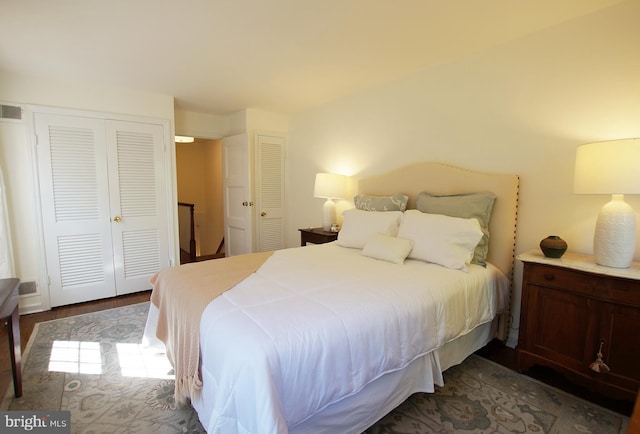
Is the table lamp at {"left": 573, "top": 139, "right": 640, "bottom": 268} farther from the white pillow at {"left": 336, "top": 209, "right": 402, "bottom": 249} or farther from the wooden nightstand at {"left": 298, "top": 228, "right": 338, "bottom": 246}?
the wooden nightstand at {"left": 298, "top": 228, "right": 338, "bottom": 246}

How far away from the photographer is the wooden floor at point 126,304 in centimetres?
182

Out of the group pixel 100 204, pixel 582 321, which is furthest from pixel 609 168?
pixel 100 204

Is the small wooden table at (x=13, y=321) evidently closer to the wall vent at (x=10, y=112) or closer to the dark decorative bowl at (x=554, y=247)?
the wall vent at (x=10, y=112)

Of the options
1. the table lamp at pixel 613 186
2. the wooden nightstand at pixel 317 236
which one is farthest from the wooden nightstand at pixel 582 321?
the wooden nightstand at pixel 317 236

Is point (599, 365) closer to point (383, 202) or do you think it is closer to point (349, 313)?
point (349, 313)

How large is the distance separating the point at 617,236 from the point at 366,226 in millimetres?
1657

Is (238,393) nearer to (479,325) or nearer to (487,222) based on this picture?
(479,325)

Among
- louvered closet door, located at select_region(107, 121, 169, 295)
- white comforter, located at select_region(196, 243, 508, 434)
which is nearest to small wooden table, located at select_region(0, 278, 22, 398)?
white comforter, located at select_region(196, 243, 508, 434)

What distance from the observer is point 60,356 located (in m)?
2.30

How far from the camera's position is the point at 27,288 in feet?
10.2

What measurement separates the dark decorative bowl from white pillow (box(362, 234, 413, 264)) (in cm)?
85

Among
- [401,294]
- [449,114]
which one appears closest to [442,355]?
[401,294]

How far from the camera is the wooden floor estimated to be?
1.82m

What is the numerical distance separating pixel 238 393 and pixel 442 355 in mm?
1332
